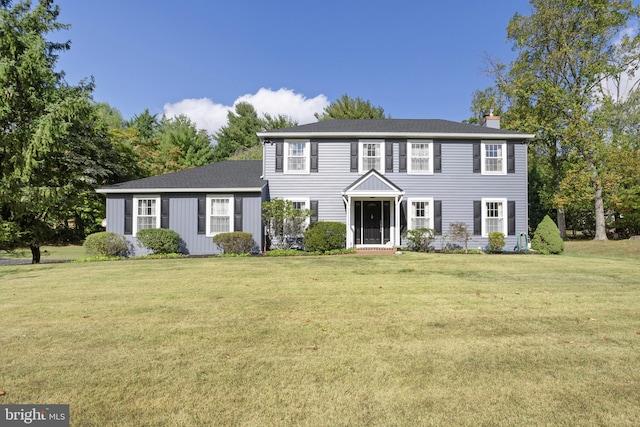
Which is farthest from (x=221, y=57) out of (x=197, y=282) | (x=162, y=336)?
(x=162, y=336)

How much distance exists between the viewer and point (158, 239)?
14.9 meters

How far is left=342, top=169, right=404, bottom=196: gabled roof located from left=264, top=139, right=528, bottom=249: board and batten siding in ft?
3.61

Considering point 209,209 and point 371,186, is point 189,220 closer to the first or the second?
point 209,209

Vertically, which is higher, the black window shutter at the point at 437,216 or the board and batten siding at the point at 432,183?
the board and batten siding at the point at 432,183

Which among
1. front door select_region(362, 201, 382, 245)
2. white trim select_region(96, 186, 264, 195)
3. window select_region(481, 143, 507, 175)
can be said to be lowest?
front door select_region(362, 201, 382, 245)

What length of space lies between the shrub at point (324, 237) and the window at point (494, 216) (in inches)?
275

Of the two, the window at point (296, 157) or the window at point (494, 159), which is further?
the window at point (494, 159)

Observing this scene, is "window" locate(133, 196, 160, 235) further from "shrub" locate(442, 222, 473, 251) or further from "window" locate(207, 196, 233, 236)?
"shrub" locate(442, 222, 473, 251)

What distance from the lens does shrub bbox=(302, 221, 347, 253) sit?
14.8 m

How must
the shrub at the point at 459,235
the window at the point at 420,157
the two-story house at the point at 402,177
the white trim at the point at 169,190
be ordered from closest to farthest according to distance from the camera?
1. the white trim at the point at 169,190
2. the shrub at the point at 459,235
3. the two-story house at the point at 402,177
4. the window at the point at 420,157

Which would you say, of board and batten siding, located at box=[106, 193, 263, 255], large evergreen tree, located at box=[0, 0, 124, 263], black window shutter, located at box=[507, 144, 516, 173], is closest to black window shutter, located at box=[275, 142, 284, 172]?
board and batten siding, located at box=[106, 193, 263, 255]

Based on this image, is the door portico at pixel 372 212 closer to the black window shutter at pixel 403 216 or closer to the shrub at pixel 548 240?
the black window shutter at pixel 403 216

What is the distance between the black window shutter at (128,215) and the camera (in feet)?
51.8

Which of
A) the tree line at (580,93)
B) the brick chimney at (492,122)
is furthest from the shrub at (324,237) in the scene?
the tree line at (580,93)
